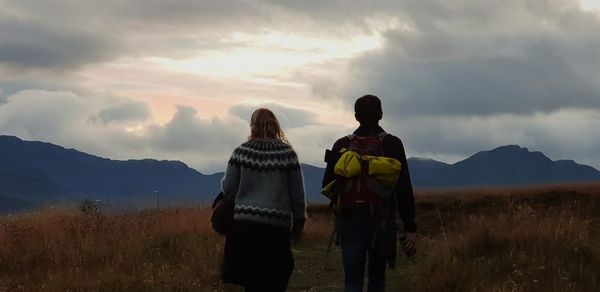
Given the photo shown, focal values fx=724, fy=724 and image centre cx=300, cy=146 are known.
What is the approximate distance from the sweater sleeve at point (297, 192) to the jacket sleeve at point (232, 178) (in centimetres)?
44

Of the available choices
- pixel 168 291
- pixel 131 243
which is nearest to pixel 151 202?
pixel 131 243

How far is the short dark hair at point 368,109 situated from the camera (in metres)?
6.08

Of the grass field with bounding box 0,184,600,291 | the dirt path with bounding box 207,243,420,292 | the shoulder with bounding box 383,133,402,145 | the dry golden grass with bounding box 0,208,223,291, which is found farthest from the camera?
the dirt path with bounding box 207,243,420,292

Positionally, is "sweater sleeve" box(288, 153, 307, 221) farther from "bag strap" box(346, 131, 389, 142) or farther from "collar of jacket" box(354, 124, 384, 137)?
"collar of jacket" box(354, 124, 384, 137)

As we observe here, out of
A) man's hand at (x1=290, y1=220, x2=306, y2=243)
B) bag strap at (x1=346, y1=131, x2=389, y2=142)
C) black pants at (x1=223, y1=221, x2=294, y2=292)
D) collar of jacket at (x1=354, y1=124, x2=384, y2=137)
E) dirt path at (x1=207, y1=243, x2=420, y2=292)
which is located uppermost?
collar of jacket at (x1=354, y1=124, x2=384, y2=137)

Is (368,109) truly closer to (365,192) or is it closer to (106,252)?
(365,192)

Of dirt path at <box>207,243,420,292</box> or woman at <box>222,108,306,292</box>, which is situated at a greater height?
woman at <box>222,108,306,292</box>

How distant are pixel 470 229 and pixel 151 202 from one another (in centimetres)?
888

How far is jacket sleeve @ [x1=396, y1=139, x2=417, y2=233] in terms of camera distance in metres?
5.95

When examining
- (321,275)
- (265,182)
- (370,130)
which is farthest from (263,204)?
(321,275)

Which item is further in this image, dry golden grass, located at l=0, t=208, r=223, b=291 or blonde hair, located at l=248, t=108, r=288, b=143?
dry golden grass, located at l=0, t=208, r=223, b=291

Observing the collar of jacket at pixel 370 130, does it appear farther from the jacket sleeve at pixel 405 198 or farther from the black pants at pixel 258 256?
the black pants at pixel 258 256

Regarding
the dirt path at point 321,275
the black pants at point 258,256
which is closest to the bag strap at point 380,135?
the black pants at point 258,256

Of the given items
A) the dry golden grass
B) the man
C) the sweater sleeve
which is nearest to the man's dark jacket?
the man
